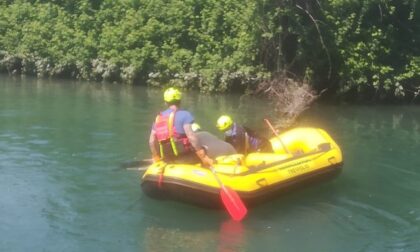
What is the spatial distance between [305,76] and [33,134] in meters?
7.90

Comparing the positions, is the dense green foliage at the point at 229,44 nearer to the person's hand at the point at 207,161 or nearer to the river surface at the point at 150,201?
the river surface at the point at 150,201

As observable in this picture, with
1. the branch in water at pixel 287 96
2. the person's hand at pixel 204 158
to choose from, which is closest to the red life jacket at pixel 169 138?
the person's hand at pixel 204 158

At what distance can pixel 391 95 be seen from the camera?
18.2 metres

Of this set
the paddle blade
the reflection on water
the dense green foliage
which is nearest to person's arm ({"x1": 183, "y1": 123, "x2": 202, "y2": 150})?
the paddle blade

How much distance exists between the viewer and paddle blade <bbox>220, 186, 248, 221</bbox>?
25.0 feet

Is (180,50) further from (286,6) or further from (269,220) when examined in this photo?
(269,220)

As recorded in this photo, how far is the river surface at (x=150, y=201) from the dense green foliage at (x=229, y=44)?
3637mm

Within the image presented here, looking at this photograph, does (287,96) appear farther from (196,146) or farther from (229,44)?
(196,146)

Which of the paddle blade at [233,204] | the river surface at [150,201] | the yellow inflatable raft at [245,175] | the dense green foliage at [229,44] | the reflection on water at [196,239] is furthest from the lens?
the dense green foliage at [229,44]

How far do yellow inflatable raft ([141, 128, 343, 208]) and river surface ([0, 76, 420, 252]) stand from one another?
0.21 meters

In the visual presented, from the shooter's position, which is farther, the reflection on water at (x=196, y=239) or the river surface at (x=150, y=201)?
the river surface at (x=150, y=201)

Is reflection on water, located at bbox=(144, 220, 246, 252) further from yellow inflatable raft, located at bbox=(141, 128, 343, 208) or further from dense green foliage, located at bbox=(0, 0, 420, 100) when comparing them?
dense green foliage, located at bbox=(0, 0, 420, 100)

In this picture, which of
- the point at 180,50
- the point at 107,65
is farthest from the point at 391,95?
the point at 107,65

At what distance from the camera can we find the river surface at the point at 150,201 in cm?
731
